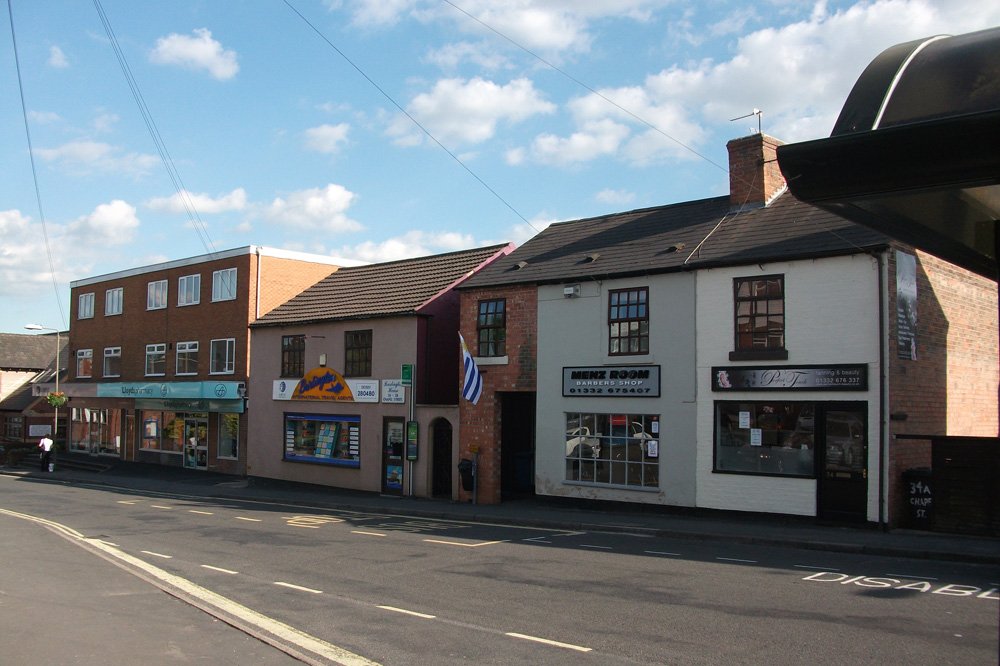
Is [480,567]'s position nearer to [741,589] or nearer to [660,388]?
[741,589]

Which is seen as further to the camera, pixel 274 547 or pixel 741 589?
pixel 274 547

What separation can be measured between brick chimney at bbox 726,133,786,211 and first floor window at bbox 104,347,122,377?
107ft

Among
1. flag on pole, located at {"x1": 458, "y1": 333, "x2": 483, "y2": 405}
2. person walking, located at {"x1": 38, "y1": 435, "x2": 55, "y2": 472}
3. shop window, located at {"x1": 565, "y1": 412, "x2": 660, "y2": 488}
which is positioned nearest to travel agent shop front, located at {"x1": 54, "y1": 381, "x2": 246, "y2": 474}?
person walking, located at {"x1": 38, "y1": 435, "x2": 55, "y2": 472}

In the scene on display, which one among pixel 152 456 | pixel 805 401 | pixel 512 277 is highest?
pixel 512 277

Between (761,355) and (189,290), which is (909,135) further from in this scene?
(189,290)

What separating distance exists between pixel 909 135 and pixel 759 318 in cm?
1722

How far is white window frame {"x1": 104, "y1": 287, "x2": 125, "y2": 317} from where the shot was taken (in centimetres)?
4247

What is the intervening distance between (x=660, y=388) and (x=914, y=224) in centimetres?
1780

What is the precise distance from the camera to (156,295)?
4012 cm

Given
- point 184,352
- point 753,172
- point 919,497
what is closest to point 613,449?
point 919,497

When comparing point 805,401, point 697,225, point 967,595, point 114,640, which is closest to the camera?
point 114,640

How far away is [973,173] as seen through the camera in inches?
88.1

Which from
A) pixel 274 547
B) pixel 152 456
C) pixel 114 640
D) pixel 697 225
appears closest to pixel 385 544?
pixel 274 547

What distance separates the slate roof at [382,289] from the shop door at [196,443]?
6707 millimetres
